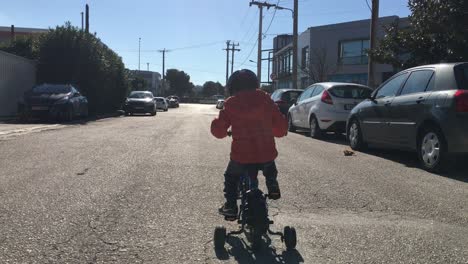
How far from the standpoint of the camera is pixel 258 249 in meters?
4.34

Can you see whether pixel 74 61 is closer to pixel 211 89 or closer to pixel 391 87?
pixel 391 87

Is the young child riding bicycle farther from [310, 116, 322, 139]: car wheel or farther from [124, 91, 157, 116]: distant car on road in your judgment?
[124, 91, 157, 116]: distant car on road

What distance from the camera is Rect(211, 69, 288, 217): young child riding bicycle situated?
436 cm

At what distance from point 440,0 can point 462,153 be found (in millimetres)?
5509

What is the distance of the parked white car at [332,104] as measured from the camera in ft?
43.8

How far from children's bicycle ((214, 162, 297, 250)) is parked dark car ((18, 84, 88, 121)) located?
16250 millimetres

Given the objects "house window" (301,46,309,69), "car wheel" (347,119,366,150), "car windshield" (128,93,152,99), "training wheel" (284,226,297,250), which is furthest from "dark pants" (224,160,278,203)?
"house window" (301,46,309,69)

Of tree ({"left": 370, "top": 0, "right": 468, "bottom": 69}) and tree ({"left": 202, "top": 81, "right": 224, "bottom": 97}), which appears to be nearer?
tree ({"left": 370, "top": 0, "right": 468, "bottom": 69})

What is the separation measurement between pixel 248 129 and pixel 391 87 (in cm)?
623

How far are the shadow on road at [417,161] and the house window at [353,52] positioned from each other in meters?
29.5

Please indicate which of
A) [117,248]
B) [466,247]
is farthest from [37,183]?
[466,247]

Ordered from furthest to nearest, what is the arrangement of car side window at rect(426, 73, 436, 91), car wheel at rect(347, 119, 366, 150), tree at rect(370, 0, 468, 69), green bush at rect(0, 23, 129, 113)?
green bush at rect(0, 23, 129, 113) → tree at rect(370, 0, 468, 69) → car wheel at rect(347, 119, 366, 150) → car side window at rect(426, 73, 436, 91)

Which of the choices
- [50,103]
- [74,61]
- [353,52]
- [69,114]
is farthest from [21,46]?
[353,52]

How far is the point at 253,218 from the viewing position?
4.10 m
